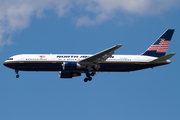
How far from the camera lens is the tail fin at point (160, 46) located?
51.7m

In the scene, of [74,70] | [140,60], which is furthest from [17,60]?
[140,60]

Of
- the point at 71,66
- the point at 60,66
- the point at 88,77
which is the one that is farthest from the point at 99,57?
the point at 60,66

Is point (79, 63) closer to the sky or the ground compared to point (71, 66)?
closer to the sky

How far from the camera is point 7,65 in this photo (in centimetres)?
5000

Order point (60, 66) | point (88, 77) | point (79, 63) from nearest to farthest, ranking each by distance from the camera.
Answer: point (79, 63) → point (60, 66) → point (88, 77)

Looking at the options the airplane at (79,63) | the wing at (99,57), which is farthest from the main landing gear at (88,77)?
the wing at (99,57)

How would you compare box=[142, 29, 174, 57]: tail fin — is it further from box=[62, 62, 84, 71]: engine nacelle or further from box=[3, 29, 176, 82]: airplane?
box=[62, 62, 84, 71]: engine nacelle

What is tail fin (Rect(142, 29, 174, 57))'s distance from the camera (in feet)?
169

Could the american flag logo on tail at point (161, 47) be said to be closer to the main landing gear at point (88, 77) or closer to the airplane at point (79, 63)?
the airplane at point (79, 63)

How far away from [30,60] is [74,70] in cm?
767

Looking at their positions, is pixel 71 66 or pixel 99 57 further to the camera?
pixel 71 66

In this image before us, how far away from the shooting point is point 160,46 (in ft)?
171

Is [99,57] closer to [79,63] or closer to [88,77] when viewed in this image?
[79,63]

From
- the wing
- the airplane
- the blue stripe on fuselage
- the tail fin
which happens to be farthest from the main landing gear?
the tail fin
